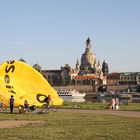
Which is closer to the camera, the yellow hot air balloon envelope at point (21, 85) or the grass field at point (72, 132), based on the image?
the grass field at point (72, 132)

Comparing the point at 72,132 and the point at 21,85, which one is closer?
the point at 72,132

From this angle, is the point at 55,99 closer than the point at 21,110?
No

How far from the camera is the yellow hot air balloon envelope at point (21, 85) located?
145 ft

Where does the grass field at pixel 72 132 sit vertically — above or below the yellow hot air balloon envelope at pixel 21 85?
below

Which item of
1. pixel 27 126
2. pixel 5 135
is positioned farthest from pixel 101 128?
pixel 5 135

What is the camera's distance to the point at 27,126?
22.9 meters

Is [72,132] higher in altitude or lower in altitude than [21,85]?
lower

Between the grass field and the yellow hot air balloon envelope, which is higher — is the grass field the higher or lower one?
the lower one

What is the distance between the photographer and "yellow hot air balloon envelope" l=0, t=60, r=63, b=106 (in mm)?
44219

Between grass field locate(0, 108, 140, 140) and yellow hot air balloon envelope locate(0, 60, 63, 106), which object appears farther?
yellow hot air balloon envelope locate(0, 60, 63, 106)

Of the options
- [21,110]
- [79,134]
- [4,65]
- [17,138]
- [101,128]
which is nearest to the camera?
[17,138]

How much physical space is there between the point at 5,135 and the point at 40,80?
30314mm

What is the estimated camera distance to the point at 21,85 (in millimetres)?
46594

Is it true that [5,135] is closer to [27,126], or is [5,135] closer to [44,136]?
[44,136]
